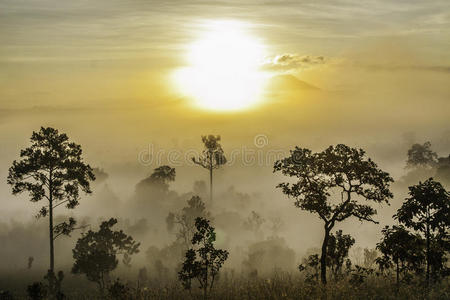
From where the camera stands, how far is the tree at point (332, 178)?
1103 inches

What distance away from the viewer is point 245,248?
99.9 metres

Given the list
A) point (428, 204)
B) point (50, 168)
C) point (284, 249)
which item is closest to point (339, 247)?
point (428, 204)

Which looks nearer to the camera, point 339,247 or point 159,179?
point 339,247

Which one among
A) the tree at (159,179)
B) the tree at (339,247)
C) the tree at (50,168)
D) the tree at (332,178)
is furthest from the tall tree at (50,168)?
the tree at (159,179)

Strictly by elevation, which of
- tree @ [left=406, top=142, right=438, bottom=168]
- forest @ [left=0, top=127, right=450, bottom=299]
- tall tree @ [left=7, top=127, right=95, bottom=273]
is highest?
tree @ [left=406, top=142, right=438, bottom=168]

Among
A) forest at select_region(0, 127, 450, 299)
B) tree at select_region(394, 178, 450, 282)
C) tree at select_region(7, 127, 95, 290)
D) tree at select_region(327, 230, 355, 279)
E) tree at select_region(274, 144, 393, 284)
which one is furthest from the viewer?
tree at select_region(7, 127, 95, 290)

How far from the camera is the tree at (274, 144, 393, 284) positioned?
28.0 meters

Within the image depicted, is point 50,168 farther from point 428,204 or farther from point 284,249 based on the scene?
point 284,249

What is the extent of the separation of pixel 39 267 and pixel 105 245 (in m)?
44.7

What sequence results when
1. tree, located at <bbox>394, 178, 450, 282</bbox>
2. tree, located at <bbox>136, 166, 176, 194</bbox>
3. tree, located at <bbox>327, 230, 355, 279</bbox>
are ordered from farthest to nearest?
tree, located at <bbox>136, 166, 176, 194</bbox>
tree, located at <bbox>327, 230, 355, 279</bbox>
tree, located at <bbox>394, 178, 450, 282</bbox>

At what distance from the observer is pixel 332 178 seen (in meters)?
28.8

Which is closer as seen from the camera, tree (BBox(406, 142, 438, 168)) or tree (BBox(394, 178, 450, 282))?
tree (BBox(394, 178, 450, 282))

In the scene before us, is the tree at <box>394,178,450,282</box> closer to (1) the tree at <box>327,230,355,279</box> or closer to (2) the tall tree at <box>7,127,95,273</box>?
(1) the tree at <box>327,230,355,279</box>

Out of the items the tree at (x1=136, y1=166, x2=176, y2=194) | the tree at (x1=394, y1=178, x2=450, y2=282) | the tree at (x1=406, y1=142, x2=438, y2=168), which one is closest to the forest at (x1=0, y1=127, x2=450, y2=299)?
the tree at (x1=394, y1=178, x2=450, y2=282)
